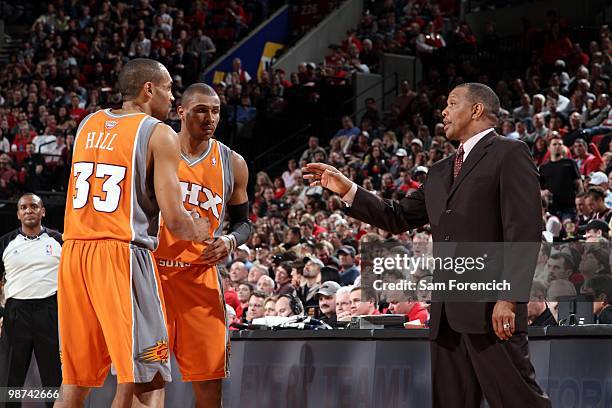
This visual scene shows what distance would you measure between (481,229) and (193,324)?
1.77 meters

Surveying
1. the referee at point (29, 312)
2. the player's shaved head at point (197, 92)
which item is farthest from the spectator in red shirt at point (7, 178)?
the player's shaved head at point (197, 92)

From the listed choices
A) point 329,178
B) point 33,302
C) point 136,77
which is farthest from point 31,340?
point 329,178

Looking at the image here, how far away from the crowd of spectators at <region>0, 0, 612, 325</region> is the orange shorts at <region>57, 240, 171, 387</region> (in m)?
2.76

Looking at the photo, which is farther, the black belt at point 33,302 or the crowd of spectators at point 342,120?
the crowd of spectators at point 342,120

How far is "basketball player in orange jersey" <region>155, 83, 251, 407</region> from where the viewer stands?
564cm

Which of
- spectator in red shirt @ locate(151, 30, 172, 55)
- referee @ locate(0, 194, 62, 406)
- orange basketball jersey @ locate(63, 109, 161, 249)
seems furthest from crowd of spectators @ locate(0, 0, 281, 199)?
orange basketball jersey @ locate(63, 109, 161, 249)

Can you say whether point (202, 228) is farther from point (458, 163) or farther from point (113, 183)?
point (458, 163)

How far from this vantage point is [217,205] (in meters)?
5.90

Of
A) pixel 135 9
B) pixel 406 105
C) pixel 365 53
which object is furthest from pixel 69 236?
pixel 135 9

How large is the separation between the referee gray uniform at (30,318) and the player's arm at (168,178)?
12.5 feet

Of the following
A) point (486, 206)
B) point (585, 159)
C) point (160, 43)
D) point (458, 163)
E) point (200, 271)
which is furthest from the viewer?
point (160, 43)

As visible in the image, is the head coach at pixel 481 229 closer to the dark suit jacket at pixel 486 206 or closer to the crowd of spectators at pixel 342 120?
the dark suit jacket at pixel 486 206

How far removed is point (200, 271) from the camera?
5730 millimetres

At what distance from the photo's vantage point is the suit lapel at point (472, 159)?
486 cm
